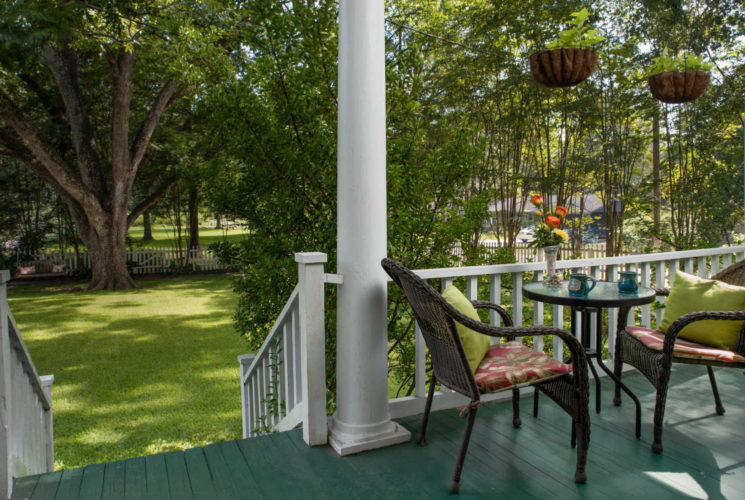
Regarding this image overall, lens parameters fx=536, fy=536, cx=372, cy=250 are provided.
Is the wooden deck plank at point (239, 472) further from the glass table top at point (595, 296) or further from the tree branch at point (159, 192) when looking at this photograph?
the tree branch at point (159, 192)

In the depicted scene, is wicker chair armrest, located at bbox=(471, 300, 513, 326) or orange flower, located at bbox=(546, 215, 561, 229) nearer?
wicker chair armrest, located at bbox=(471, 300, 513, 326)

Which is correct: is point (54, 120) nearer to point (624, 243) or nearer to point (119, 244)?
point (119, 244)

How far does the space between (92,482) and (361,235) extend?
1420 mm

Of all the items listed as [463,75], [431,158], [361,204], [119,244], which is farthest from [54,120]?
[361,204]

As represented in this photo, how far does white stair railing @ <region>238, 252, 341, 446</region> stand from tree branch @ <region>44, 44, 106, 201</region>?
1021 cm

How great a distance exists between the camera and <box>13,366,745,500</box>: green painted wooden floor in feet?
6.42

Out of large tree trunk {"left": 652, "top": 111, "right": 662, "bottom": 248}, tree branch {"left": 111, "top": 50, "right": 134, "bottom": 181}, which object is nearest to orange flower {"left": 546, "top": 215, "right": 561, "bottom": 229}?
large tree trunk {"left": 652, "top": 111, "right": 662, "bottom": 248}

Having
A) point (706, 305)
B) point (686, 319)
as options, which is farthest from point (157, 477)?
point (706, 305)

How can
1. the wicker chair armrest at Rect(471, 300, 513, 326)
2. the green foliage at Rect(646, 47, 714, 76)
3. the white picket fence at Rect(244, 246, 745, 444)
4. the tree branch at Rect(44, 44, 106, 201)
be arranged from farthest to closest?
the tree branch at Rect(44, 44, 106, 201) → the green foliage at Rect(646, 47, 714, 76) → the wicker chair armrest at Rect(471, 300, 513, 326) → the white picket fence at Rect(244, 246, 745, 444)

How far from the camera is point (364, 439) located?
2.32m

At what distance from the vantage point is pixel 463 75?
8680 mm

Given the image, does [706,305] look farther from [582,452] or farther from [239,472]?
[239,472]

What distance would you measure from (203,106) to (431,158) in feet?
5.82

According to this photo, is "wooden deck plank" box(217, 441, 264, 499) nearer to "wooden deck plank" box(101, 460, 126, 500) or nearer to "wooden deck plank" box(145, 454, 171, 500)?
"wooden deck plank" box(145, 454, 171, 500)
